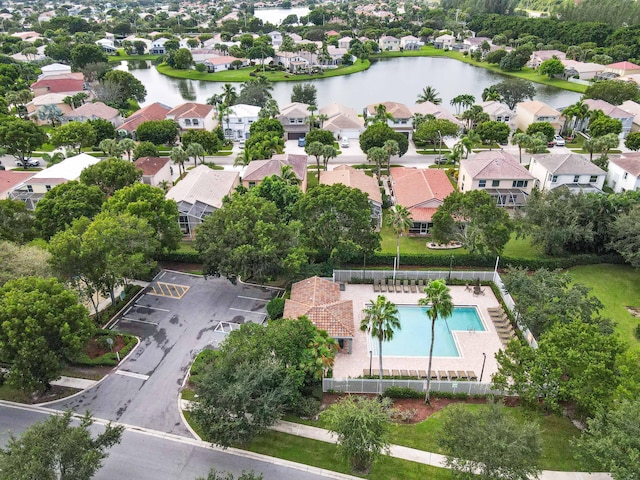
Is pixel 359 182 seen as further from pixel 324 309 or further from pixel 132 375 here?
pixel 132 375

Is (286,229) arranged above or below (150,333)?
above

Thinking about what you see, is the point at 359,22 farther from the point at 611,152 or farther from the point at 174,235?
the point at 174,235

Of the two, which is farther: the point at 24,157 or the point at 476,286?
the point at 24,157

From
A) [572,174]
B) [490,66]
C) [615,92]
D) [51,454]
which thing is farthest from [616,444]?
[490,66]

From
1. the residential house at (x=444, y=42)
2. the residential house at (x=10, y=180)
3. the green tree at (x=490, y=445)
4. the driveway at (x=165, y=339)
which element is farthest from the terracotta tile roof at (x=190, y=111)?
the residential house at (x=444, y=42)

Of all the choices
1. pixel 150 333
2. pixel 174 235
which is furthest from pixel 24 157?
pixel 150 333

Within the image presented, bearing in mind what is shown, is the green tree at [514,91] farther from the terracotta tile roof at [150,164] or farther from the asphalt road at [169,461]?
the asphalt road at [169,461]
